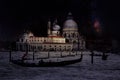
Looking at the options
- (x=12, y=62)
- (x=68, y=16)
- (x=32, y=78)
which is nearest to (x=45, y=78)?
(x=32, y=78)

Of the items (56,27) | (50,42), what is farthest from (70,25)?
(50,42)

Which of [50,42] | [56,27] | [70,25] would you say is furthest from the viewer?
[70,25]

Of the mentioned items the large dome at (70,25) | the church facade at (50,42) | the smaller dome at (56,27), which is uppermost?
the large dome at (70,25)

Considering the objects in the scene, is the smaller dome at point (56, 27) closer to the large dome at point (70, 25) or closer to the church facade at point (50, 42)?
the church facade at point (50, 42)

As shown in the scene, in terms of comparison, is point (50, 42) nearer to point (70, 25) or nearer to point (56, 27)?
point (56, 27)

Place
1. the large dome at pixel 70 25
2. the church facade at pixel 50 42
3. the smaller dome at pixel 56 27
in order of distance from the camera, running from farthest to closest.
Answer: the large dome at pixel 70 25, the smaller dome at pixel 56 27, the church facade at pixel 50 42

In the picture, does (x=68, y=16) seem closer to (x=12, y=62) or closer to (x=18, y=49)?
(x=18, y=49)

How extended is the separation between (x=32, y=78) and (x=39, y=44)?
98493 mm

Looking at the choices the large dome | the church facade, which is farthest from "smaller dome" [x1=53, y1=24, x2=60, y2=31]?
the large dome

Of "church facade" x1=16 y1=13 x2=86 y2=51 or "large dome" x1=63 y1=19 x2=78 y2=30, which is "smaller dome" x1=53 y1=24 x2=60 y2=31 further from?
"large dome" x1=63 y1=19 x2=78 y2=30

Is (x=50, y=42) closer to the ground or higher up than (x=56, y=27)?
closer to the ground

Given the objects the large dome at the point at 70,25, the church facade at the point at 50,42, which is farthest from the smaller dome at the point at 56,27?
the large dome at the point at 70,25

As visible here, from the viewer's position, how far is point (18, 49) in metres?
139

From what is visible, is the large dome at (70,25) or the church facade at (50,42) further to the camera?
the large dome at (70,25)
